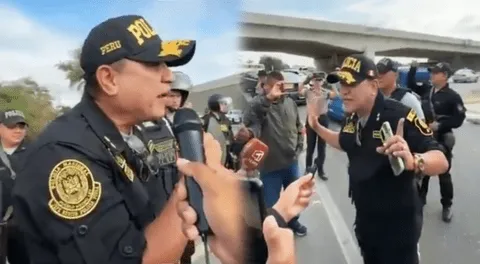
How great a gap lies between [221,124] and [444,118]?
0.94 meters

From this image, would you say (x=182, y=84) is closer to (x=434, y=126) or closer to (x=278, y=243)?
(x=278, y=243)

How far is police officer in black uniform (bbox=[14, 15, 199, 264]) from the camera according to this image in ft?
2.01

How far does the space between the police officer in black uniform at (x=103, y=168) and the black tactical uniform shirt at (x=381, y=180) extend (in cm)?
71

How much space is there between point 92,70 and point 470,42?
2.48ft

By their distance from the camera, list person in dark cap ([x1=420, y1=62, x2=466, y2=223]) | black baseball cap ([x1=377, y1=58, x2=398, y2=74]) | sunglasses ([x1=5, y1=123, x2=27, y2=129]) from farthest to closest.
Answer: person in dark cap ([x1=420, y1=62, x2=466, y2=223]) → black baseball cap ([x1=377, y1=58, x2=398, y2=74]) → sunglasses ([x1=5, y1=123, x2=27, y2=129])

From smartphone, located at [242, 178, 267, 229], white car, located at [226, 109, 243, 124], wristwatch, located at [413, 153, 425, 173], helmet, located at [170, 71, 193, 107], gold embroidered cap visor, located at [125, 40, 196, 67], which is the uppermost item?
gold embroidered cap visor, located at [125, 40, 196, 67]

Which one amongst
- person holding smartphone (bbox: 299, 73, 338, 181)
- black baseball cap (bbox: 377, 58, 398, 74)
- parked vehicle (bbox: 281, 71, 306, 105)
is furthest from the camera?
black baseball cap (bbox: 377, 58, 398, 74)

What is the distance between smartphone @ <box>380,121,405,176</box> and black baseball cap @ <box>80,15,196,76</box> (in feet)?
2.31

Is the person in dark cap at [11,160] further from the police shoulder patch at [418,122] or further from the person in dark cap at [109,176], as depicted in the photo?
the police shoulder patch at [418,122]

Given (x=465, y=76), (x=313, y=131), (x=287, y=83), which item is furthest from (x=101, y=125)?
(x=465, y=76)

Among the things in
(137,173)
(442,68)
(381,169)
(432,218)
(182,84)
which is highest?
(182,84)

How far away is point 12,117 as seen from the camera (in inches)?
26.6

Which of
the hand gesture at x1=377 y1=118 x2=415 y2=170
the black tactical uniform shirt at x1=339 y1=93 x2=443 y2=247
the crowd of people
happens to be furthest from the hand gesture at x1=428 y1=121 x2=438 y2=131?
the crowd of people

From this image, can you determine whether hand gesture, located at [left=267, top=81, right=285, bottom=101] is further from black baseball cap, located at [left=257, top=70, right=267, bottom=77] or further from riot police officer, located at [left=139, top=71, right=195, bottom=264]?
riot police officer, located at [left=139, top=71, right=195, bottom=264]
